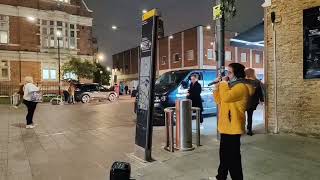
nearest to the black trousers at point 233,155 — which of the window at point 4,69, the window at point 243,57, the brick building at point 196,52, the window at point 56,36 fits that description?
the window at point 4,69

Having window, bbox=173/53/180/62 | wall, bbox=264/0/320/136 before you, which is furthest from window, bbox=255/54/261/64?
wall, bbox=264/0/320/136

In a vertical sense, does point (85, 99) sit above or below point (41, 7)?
below

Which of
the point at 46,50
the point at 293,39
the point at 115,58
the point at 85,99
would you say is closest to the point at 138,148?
the point at 293,39

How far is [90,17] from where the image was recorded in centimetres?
3800

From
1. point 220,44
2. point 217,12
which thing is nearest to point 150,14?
point 217,12

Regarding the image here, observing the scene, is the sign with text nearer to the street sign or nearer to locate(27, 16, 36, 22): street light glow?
the street sign

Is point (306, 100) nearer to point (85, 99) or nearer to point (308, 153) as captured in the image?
point (308, 153)

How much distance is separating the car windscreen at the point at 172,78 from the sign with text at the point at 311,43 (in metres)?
5.04

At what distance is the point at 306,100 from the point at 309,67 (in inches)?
32.0

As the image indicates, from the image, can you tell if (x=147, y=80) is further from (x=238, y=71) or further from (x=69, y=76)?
(x=69, y=76)

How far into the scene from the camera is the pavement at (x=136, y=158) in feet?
18.2

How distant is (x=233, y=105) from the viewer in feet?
14.8

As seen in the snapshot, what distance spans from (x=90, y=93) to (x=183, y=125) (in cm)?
2042

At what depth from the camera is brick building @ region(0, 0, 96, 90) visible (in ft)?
108
